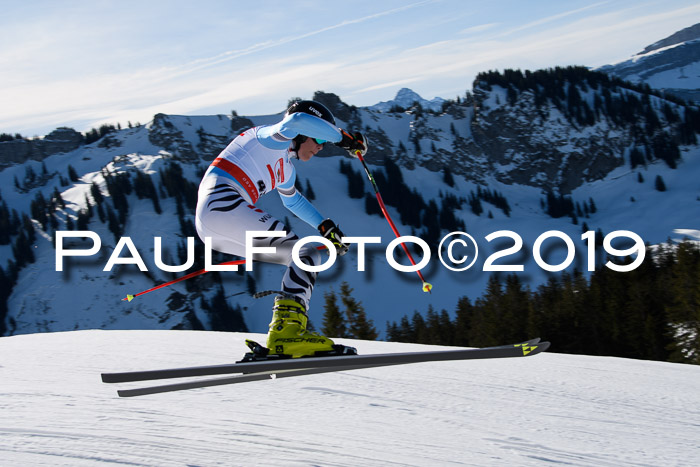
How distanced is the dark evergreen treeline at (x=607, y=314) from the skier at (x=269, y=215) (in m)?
40.1

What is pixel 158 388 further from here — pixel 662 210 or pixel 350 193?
pixel 662 210

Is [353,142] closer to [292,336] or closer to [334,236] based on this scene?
[334,236]

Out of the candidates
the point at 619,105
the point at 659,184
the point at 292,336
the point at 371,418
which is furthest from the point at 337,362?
the point at 619,105

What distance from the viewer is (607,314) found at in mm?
46062

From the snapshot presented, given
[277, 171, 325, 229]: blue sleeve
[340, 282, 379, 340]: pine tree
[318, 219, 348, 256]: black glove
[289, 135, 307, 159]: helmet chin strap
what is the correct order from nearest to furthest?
[318, 219, 348, 256]: black glove, [289, 135, 307, 159]: helmet chin strap, [277, 171, 325, 229]: blue sleeve, [340, 282, 379, 340]: pine tree

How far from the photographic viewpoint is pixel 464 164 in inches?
7338

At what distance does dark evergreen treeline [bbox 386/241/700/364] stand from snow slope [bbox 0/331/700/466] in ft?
128

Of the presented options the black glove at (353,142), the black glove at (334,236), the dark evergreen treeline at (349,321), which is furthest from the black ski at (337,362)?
the dark evergreen treeline at (349,321)

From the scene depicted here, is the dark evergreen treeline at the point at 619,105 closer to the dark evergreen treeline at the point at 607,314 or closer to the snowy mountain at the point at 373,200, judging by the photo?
the snowy mountain at the point at 373,200

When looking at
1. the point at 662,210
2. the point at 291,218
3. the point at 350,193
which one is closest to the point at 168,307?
the point at 291,218

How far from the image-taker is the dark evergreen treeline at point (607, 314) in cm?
4138

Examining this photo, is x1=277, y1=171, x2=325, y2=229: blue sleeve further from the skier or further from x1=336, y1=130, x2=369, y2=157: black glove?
x1=336, y1=130, x2=369, y2=157: black glove

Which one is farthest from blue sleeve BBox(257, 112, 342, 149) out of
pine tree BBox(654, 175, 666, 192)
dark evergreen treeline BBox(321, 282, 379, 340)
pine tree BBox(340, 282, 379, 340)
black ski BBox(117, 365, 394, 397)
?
pine tree BBox(654, 175, 666, 192)

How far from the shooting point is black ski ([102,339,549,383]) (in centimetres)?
418
